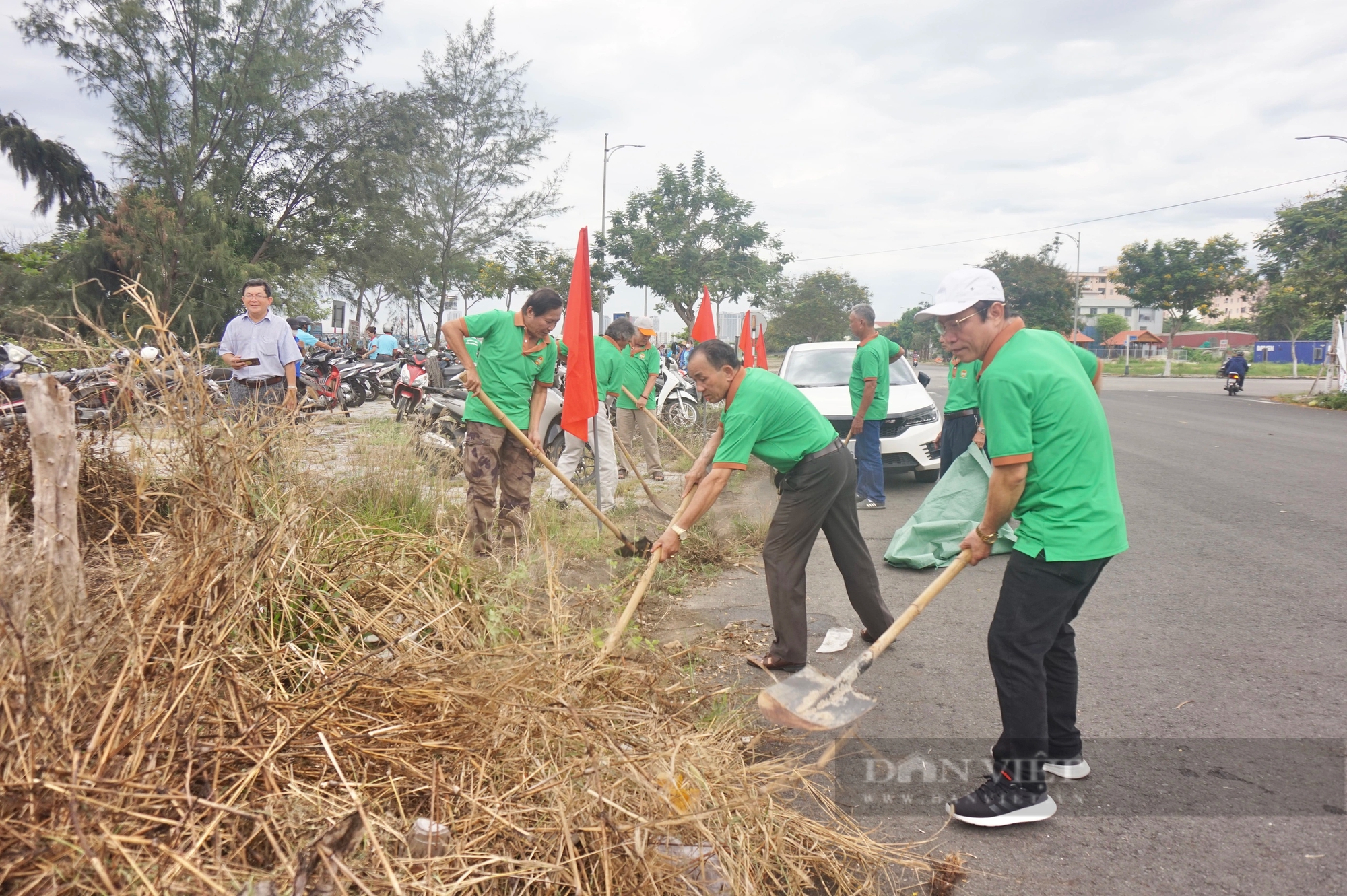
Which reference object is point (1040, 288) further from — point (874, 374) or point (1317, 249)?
point (874, 374)

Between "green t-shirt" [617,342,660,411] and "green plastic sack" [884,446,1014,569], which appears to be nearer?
"green plastic sack" [884,446,1014,569]

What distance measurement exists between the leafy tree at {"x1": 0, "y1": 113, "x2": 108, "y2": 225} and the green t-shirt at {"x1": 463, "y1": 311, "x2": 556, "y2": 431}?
57.9ft

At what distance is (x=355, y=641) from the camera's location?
316 cm

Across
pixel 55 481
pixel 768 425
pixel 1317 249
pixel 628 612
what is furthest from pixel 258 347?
pixel 1317 249

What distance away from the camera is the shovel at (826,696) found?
3.06 m

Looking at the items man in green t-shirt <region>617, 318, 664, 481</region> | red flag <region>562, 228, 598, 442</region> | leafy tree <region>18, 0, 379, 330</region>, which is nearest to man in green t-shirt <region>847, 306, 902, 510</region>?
man in green t-shirt <region>617, 318, 664, 481</region>

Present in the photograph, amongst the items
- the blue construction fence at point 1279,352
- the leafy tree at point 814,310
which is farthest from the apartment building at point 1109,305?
the leafy tree at point 814,310

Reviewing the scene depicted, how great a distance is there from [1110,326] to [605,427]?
10767 centimetres

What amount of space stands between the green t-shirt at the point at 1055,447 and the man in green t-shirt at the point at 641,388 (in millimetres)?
6786

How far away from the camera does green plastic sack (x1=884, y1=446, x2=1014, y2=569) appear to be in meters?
6.11

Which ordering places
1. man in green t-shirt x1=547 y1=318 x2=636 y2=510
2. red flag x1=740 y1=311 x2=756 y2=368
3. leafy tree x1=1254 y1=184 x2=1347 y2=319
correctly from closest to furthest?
man in green t-shirt x1=547 y1=318 x2=636 y2=510
red flag x1=740 y1=311 x2=756 y2=368
leafy tree x1=1254 y1=184 x2=1347 y2=319

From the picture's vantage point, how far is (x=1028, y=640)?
115 inches

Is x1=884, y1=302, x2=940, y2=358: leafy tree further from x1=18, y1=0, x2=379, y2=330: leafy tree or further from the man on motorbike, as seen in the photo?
x1=18, y1=0, x2=379, y2=330: leafy tree

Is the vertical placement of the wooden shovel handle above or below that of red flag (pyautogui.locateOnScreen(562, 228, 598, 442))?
below
